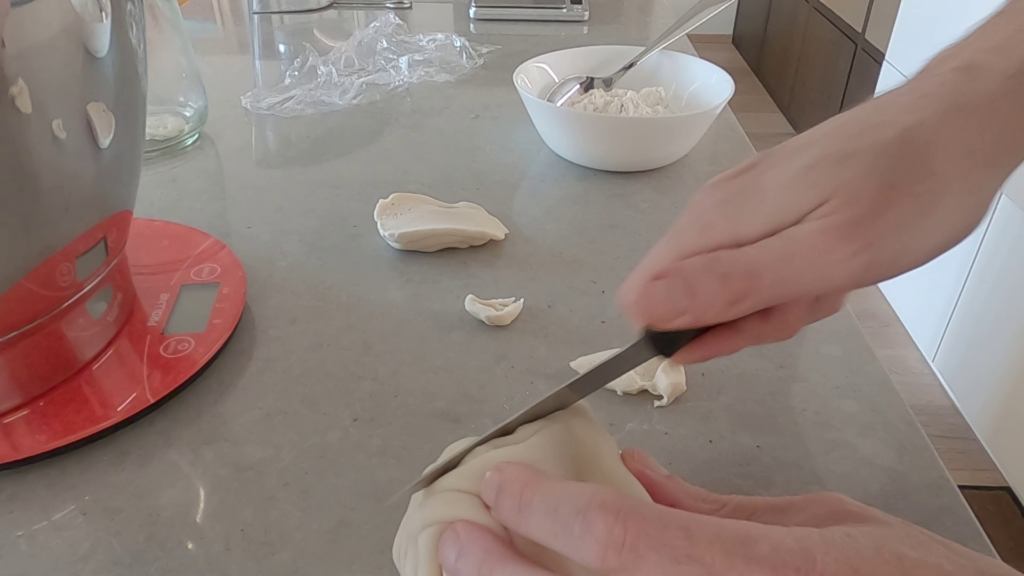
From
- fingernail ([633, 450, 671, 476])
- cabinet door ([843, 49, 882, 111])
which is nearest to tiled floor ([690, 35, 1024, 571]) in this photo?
cabinet door ([843, 49, 882, 111])

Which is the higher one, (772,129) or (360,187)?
(360,187)

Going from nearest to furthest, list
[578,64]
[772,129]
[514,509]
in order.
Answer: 1. [514,509]
2. [578,64]
3. [772,129]

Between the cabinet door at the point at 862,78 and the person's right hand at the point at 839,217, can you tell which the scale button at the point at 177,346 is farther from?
the cabinet door at the point at 862,78

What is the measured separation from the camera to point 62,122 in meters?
0.44

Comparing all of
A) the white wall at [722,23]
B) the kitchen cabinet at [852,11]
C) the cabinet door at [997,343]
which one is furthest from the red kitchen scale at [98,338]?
the white wall at [722,23]

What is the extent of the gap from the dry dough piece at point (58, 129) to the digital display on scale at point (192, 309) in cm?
17

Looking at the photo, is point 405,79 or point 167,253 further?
point 405,79

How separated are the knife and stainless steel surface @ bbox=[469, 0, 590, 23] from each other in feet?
3.03

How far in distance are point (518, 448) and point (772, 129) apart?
2.60 meters

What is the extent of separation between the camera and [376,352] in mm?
578

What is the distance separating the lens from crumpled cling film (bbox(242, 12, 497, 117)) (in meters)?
0.95

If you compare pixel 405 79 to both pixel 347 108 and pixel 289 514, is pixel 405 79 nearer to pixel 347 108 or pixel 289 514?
pixel 347 108

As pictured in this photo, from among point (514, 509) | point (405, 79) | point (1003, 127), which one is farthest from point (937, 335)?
point (514, 509)

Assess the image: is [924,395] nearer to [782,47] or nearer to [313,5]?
[313,5]
